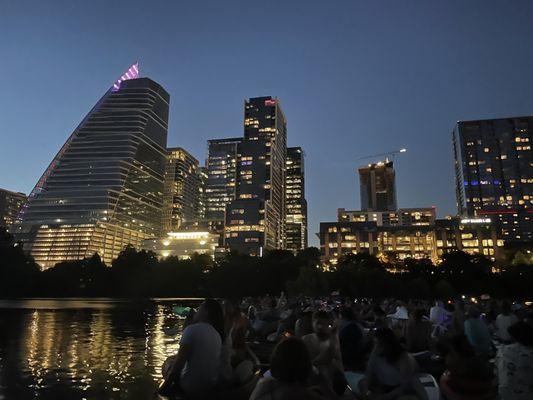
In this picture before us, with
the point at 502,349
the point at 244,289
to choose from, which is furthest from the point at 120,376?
the point at 244,289

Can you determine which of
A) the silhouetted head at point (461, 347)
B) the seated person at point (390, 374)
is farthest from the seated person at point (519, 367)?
the seated person at point (390, 374)

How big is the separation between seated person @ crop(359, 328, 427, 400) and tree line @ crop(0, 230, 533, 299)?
91203 mm

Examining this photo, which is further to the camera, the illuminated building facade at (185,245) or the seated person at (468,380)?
the illuminated building facade at (185,245)

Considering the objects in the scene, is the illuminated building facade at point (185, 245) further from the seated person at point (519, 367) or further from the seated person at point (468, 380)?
the seated person at point (468, 380)

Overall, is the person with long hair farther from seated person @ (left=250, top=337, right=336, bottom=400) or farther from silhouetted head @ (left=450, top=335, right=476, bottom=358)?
silhouetted head @ (left=450, top=335, right=476, bottom=358)

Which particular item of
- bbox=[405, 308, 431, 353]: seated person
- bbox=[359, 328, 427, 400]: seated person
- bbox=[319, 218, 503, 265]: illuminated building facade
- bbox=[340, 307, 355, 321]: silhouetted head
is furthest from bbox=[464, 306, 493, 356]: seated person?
bbox=[319, 218, 503, 265]: illuminated building facade

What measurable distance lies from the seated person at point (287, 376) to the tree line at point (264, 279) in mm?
93870

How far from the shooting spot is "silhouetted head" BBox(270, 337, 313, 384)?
3896 millimetres

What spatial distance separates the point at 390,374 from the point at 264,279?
369ft

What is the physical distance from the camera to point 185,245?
195125mm

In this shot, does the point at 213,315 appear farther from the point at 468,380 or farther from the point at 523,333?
the point at 523,333

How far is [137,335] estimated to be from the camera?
82.3ft

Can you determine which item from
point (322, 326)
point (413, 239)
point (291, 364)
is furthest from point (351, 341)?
point (413, 239)

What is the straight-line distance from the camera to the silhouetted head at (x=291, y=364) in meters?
3.90
